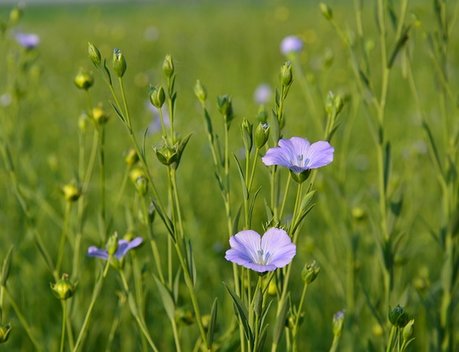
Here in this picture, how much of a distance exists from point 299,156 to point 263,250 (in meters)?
0.13

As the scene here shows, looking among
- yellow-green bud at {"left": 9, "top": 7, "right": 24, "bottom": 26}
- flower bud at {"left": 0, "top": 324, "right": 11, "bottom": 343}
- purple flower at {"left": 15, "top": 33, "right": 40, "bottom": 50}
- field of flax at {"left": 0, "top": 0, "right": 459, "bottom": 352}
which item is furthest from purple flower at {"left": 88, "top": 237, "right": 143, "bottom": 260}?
purple flower at {"left": 15, "top": 33, "right": 40, "bottom": 50}

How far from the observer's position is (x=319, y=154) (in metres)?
0.77

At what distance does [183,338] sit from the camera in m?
1.42

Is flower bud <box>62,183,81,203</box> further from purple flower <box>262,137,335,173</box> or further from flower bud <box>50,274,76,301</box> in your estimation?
purple flower <box>262,137,335,173</box>

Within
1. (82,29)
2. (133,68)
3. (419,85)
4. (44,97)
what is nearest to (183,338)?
(44,97)

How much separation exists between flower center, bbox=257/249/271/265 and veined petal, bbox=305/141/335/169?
0.12m

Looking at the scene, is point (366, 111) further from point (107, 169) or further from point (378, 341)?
point (107, 169)

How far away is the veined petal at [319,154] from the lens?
74cm

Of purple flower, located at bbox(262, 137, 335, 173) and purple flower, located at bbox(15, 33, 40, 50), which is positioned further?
purple flower, located at bbox(15, 33, 40, 50)

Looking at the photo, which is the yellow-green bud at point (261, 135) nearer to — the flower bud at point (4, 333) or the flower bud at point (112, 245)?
the flower bud at point (112, 245)

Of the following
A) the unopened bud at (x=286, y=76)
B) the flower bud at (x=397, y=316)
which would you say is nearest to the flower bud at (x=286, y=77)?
the unopened bud at (x=286, y=76)

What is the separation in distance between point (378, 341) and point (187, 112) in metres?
2.02

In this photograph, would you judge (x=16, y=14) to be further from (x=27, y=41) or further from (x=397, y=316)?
(x=397, y=316)

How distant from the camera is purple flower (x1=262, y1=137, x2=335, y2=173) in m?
0.74
